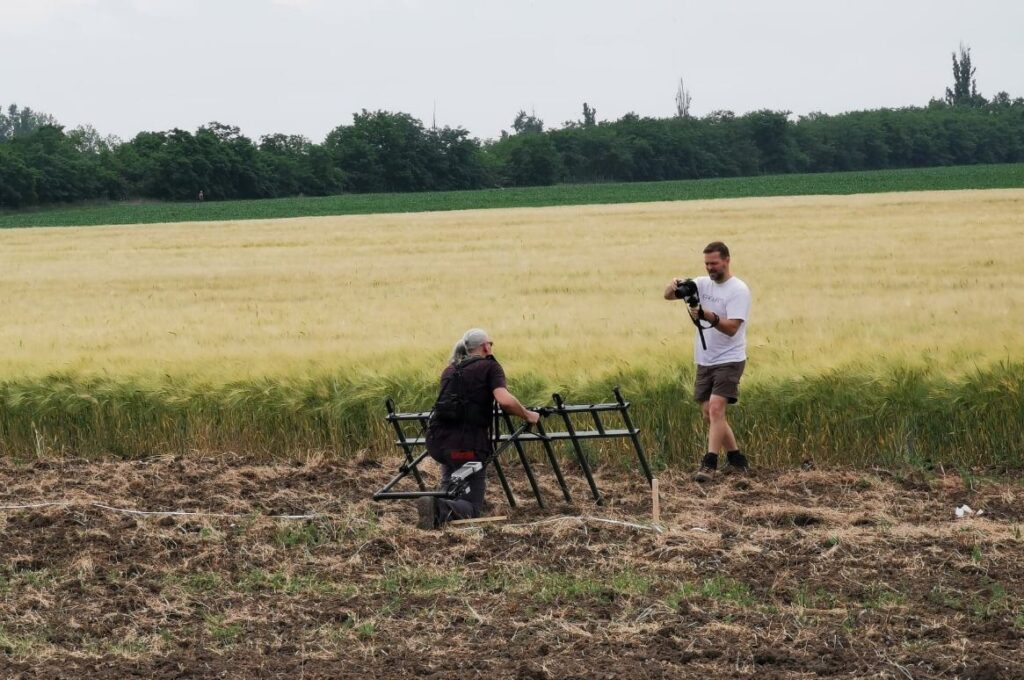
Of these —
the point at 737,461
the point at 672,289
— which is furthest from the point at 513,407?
the point at 737,461

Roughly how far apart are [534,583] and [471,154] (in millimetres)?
97105

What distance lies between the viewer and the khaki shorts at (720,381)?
35.4ft

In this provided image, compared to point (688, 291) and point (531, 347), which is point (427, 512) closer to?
point (688, 291)

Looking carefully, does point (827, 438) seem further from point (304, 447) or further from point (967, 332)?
point (304, 447)

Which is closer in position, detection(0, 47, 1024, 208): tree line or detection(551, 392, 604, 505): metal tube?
detection(551, 392, 604, 505): metal tube

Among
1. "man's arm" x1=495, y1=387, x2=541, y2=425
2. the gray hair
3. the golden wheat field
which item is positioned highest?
the gray hair

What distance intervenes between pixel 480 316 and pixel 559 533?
26.6ft

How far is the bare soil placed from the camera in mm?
6543

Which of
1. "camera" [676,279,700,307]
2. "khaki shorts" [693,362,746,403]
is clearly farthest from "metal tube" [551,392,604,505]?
"camera" [676,279,700,307]

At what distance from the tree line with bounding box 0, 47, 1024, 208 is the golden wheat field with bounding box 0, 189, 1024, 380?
4803 cm

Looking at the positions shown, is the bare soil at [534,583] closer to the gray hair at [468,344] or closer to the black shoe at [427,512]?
the black shoe at [427,512]

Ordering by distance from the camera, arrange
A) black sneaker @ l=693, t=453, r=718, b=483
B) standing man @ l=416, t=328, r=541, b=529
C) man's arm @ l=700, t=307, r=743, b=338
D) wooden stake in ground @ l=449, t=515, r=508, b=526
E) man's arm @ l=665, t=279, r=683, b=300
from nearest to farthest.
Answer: wooden stake in ground @ l=449, t=515, r=508, b=526, standing man @ l=416, t=328, r=541, b=529, man's arm @ l=665, t=279, r=683, b=300, man's arm @ l=700, t=307, r=743, b=338, black sneaker @ l=693, t=453, r=718, b=483

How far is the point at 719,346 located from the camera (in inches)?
429

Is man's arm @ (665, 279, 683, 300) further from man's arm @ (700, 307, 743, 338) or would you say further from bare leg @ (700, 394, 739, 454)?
bare leg @ (700, 394, 739, 454)
